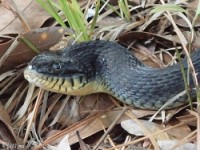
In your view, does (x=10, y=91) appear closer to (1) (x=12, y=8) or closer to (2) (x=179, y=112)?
(1) (x=12, y=8)

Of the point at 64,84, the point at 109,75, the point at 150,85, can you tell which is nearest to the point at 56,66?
the point at 64,84

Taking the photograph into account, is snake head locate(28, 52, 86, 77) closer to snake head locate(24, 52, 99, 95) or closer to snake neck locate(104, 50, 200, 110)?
snake head locate(24, 52, 99, 95)

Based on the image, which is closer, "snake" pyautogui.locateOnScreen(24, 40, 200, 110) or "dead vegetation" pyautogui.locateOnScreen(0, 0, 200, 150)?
"dead vegetation" pyautogui.locateOnScreen(0, 0, 200, 150)

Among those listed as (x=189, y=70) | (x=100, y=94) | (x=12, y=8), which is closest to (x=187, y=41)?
(x=189, y=70)

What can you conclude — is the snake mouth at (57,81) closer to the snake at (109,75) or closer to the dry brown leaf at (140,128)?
the snake at (109,75)

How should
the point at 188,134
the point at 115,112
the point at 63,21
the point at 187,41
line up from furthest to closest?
the point at 63,21 < the point at 187,41 < the point at 115,112 < the point at 188,134

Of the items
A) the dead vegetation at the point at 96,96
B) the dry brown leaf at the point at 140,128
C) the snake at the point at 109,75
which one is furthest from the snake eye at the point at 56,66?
the dry brown leaf at the point at 140,128

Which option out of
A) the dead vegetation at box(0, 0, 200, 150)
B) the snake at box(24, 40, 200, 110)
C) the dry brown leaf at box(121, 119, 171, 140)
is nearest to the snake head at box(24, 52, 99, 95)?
the snake at box(24, 40, 200, 110)
